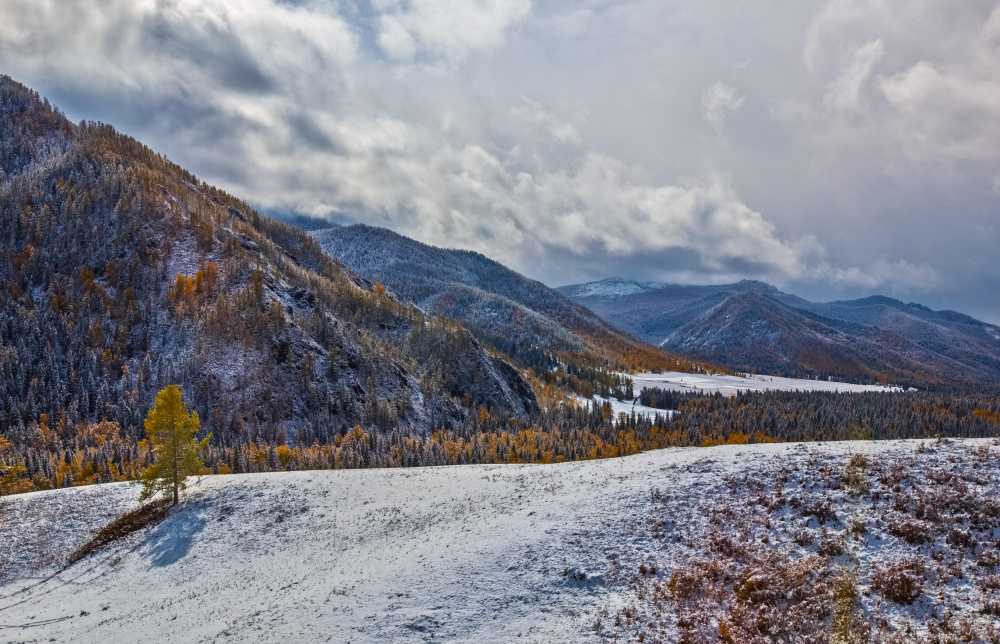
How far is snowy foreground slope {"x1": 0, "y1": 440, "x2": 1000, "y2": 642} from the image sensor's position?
22.5 meters

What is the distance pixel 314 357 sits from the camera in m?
135

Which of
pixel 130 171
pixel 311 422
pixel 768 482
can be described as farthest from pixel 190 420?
pixel 130 171

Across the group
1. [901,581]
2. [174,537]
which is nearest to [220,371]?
[174,537]

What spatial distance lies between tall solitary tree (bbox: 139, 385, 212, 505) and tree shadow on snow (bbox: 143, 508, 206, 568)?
11.5 ft

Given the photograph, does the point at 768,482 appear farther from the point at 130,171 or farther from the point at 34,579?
the point at 130,171

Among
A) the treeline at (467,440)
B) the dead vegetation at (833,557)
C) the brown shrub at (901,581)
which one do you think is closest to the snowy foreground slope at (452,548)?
the dead vegetation at (833,557)

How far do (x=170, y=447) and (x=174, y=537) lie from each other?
9298mm

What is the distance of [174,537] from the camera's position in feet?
145

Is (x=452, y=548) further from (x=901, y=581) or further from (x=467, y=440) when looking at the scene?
(x=467, y=440)

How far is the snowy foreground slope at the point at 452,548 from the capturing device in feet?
73.8

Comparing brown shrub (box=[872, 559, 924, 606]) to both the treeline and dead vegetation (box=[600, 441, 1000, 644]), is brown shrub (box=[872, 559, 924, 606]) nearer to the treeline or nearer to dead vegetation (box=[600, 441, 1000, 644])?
dead vegetation (box=[600, 441, 1000, 644])

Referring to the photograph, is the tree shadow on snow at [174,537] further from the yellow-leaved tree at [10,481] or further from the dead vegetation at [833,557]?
the dead vegetation at [833,557]

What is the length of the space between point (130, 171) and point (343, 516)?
603ft

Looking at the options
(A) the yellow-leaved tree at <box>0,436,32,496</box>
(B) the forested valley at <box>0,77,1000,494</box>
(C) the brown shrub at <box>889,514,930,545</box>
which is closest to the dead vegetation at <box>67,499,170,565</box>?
(A) the yellow-leaved tree at <box>0,436,32,496</box>
